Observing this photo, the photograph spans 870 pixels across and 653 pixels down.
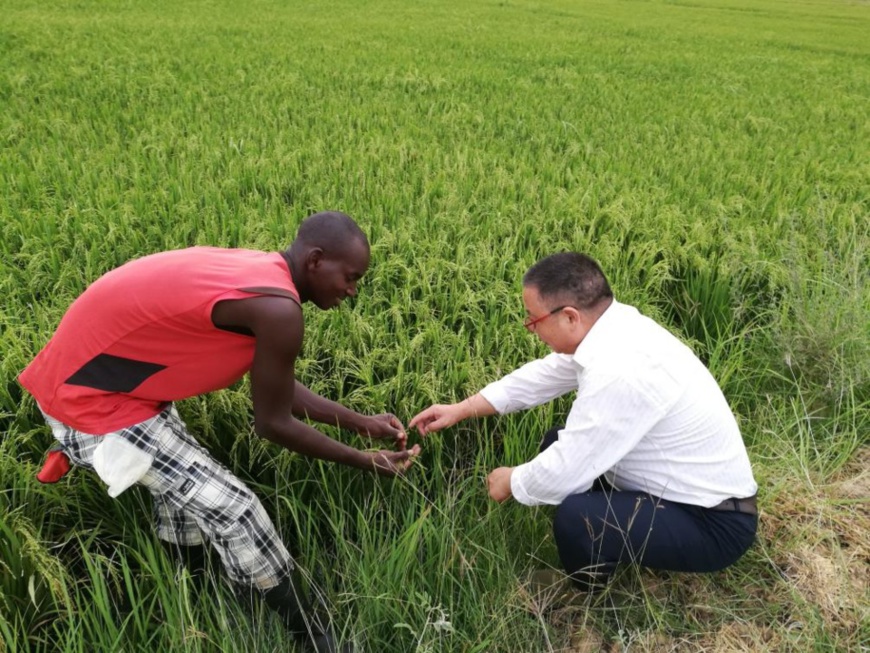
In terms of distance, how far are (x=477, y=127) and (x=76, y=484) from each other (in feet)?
15.2

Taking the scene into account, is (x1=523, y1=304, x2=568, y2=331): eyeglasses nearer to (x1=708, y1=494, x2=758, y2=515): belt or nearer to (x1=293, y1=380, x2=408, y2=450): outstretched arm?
(x1=293, y1=380, x2=408, y2=450): outstretched arm

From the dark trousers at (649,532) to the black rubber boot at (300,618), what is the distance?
2.32ft

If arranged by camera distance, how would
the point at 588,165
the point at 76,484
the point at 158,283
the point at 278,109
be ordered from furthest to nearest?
the point at 278,109, the point at 588,165, the point at 76,484, the point at 158,283

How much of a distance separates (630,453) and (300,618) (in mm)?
1039

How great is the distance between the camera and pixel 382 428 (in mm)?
2055

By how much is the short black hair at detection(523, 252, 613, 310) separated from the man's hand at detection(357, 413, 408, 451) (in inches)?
25.0

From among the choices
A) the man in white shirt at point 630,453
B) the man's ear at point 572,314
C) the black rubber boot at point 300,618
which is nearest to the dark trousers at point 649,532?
the man in white shirt at point 630,453

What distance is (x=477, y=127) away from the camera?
5750 mm

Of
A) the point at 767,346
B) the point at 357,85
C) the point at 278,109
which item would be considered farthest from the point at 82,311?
the point at 357,85

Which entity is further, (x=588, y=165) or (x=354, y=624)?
(x=588, y=165)

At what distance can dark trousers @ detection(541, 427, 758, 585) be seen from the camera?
1.82m

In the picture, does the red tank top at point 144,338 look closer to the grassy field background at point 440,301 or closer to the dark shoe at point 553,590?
the grassy field background at point 440,301

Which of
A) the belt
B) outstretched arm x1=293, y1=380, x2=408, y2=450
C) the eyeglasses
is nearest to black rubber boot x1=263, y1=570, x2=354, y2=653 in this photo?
outstretched arm x1=293, y1=380, x2=408, y2=450

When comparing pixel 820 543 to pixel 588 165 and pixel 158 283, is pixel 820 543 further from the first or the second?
pixel 588 165
